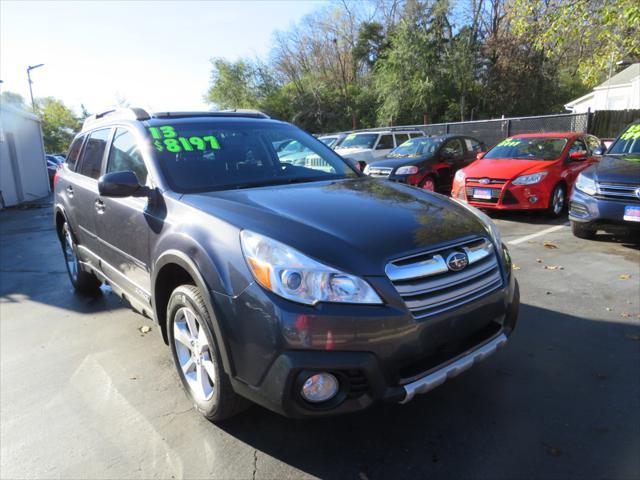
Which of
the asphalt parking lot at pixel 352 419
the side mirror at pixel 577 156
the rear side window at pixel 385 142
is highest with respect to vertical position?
the rear side window at pixel 385 142

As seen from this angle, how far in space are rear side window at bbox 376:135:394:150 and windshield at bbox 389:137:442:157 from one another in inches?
71.9

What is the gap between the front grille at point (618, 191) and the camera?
5.55 m

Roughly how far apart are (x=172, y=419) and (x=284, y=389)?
1151 mm

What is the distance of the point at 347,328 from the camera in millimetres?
1979

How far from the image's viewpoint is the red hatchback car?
7906 mm

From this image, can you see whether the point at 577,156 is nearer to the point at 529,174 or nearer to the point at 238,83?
the point at 529,174

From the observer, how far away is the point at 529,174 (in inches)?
311

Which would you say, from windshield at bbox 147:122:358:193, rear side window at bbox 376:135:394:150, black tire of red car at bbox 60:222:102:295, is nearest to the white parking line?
windshield at bbox 147:122:358:193

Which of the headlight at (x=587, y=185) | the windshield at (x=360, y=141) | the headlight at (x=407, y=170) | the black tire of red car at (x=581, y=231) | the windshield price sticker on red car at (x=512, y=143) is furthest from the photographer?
→ the windshield at (x=360, y=141)

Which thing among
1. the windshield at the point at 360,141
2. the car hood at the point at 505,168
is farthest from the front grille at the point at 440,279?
the windshield at the point at 360,141

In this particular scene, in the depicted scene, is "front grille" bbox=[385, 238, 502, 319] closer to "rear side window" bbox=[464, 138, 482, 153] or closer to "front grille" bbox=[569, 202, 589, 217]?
"front grille" bbox=[569, 202, 589, 217]

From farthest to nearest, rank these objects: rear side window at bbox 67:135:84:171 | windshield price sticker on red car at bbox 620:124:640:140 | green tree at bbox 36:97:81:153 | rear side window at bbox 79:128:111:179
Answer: green tree at bbox 36:97:81:153
windshield price sticker on red car at bbox 620:124:640:140
rear side window at bbox 67:135:84:171
rear side window at bbox 79:128:111:179

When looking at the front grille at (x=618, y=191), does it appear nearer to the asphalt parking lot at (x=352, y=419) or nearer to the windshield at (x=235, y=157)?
the asphalt parking lot at (x=352, y=419)

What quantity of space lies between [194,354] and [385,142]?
11.7 metres
